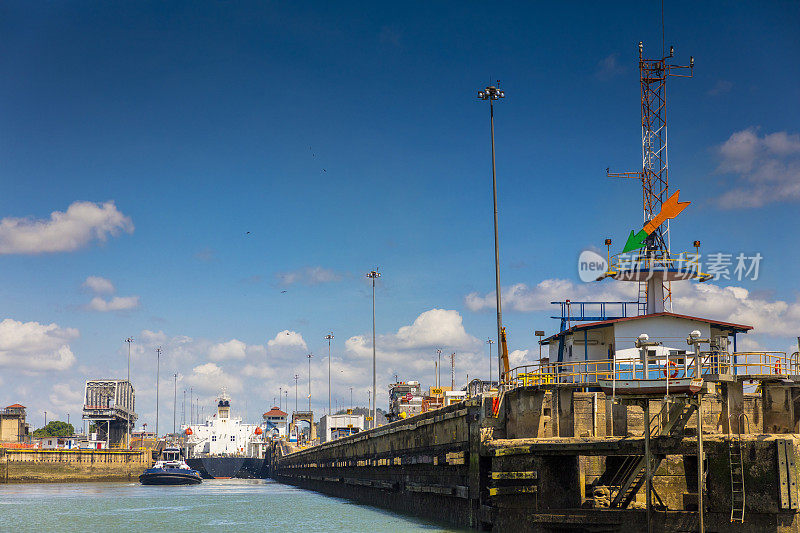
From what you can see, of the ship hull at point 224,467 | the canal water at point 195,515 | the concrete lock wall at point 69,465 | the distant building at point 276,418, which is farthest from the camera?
the distant building at point 276,418

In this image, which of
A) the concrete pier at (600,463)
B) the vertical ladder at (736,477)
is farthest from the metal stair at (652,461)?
the vertical ladder at (736,477)

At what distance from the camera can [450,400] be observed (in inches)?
2083

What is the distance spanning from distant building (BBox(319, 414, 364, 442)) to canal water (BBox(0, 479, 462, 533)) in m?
45.8

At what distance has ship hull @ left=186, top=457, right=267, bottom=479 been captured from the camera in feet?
423

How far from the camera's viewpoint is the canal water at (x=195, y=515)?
40.9 m

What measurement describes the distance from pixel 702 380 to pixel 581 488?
20.4 feet

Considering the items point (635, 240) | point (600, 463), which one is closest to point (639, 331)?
point (635, 240)

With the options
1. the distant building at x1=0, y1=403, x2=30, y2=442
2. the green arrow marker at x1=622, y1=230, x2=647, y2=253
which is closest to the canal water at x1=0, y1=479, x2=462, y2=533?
the green arrow marker at x1=622, y1=230, x2=647, y2=253

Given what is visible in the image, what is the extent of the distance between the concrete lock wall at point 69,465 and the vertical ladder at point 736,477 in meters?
102

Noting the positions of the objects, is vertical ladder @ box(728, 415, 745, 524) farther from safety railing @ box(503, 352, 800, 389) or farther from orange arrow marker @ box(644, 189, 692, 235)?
orange arrow marker @ box(644, 189, 692, 235)

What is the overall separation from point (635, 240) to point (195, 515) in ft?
100

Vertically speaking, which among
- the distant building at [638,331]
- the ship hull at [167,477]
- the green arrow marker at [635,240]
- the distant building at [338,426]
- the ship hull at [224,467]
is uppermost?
the green arrow marker at [635,240]

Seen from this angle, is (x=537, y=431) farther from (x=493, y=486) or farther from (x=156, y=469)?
(x=156, y=469)

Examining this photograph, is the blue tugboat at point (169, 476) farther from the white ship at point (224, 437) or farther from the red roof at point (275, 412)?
the red roof at point (275, 412)
